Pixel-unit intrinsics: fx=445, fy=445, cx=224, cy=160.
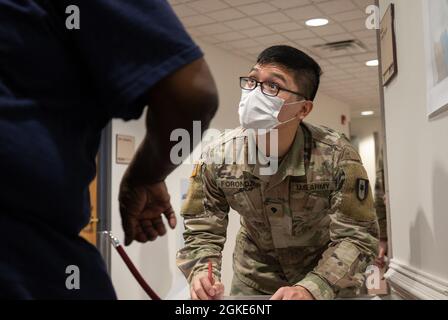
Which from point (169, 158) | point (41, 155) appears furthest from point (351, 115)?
point (41, 155)

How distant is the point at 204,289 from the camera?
77cm

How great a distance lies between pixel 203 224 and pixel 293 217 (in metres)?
0.17

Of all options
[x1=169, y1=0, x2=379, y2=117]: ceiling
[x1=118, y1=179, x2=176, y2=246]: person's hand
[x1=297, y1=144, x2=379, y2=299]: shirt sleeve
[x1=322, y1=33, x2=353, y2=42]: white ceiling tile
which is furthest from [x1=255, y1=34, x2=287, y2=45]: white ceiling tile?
[x1=118, y1=179, x2=176, y2=246]: person's hand

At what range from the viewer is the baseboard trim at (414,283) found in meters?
0.72

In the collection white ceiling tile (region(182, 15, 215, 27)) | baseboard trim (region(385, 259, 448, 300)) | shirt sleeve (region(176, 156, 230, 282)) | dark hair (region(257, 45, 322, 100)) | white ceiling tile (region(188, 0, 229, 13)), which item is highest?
white ceiling tile (region(188, 0, 229, 13))

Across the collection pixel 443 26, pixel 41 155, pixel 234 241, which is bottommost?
pixel 234 241

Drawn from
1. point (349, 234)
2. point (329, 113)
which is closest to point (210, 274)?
point (349, 234)

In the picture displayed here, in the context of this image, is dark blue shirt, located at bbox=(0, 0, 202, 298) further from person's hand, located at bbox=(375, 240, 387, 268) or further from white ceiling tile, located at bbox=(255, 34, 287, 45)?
person's hand, located at bbox=(375, 240, 387, 268)

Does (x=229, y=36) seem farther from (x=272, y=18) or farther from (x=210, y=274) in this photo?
(x=210, y=274)

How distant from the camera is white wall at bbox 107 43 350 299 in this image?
75 cm

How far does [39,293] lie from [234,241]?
0.56 m

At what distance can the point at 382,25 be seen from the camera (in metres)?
0.92

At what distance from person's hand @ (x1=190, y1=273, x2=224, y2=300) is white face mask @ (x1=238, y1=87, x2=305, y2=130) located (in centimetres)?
29

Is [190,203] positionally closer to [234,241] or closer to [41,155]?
[234,241]
